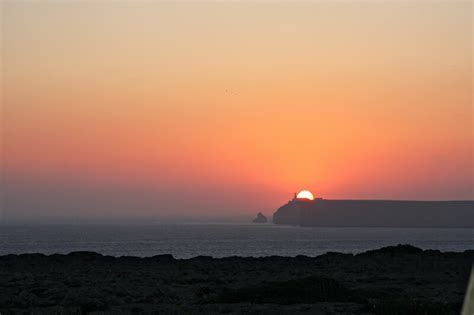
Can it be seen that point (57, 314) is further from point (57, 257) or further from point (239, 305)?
point (57, 257)

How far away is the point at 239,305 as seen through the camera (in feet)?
73.5

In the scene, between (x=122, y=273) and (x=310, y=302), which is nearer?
(x=310, y=302)

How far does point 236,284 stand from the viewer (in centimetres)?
2992

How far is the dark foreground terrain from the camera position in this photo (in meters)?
22.0

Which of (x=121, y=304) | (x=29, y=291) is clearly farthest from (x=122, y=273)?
(x=121, y=304)

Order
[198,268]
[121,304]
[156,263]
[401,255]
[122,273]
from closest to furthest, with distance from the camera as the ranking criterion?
[121,304] < [122,273] < [198,268] < [156,263] < [401,255]

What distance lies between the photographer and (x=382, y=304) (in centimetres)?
2150

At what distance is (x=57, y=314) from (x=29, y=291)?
6.96 m

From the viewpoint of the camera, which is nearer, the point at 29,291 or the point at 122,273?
the point at 29,291

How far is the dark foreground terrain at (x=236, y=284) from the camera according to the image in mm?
21953

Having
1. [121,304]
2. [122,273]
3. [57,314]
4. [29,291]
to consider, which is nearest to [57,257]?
[122,273]

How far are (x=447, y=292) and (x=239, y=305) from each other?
8.86m

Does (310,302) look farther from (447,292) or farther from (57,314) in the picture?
(57,314)

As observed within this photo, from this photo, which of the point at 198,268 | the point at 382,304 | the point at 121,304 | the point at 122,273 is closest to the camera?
the point at 382,304
